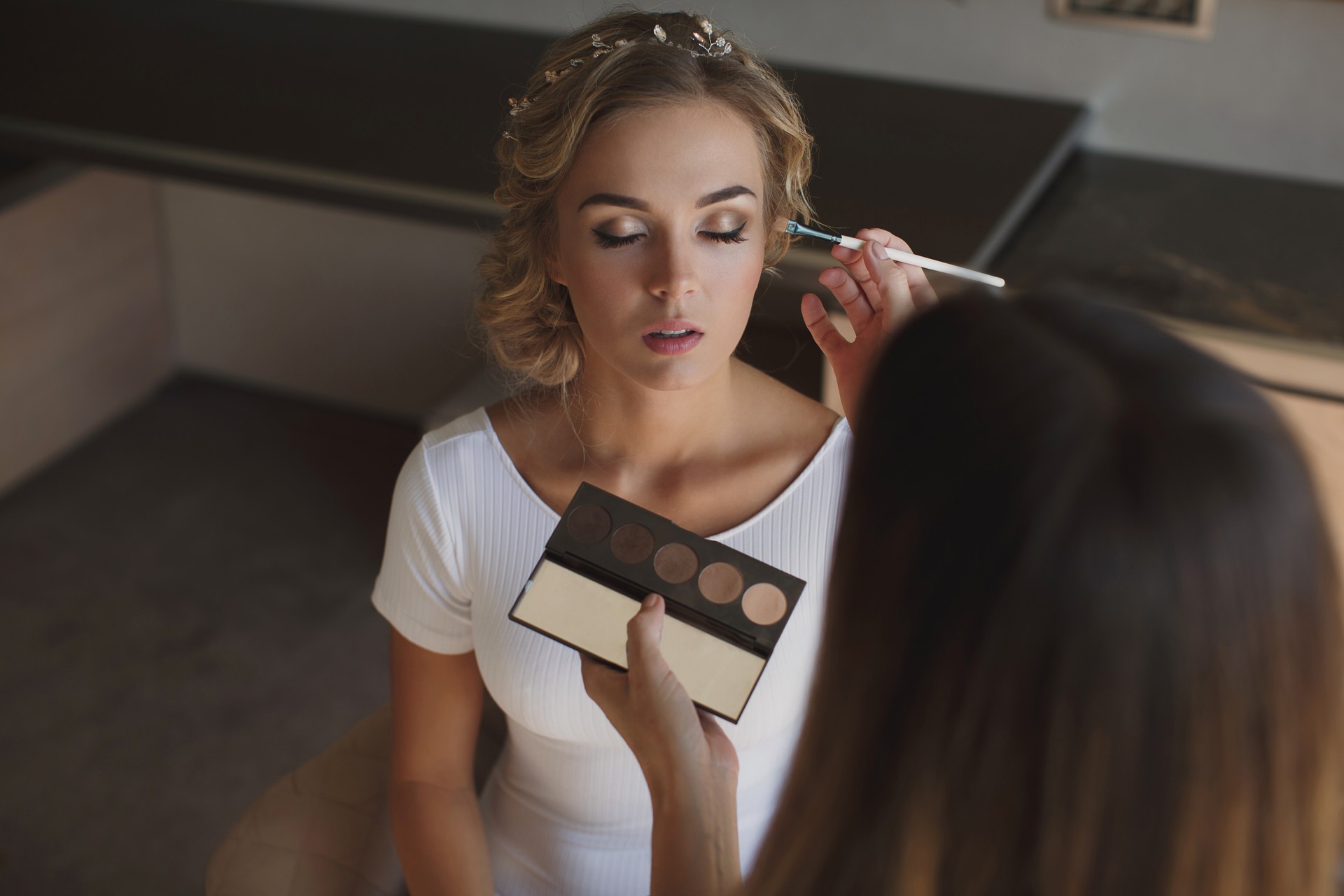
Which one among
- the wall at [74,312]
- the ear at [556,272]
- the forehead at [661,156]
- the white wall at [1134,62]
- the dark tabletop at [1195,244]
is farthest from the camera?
the wall at [74,312]

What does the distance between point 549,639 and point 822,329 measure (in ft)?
1.35

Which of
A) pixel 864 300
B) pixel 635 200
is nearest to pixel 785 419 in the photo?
pixel 864 300

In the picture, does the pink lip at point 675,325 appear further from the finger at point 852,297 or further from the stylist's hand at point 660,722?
the stylist's hand at point 660,722

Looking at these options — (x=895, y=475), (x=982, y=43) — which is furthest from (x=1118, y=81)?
(x=895, y=475)

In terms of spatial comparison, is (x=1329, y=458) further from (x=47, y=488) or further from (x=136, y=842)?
(x=47, y=488)

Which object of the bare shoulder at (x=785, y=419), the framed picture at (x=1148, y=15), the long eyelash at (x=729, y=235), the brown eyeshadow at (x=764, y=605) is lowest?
the brown eyeshadow at (x=764, y=605)

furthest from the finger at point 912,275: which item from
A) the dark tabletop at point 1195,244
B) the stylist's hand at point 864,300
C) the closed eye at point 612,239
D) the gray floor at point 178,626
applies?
the gray floor at point 178,626

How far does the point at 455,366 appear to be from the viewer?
9.94 ft

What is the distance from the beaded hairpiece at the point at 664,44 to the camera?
108 cm

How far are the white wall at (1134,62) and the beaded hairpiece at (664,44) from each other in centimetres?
119

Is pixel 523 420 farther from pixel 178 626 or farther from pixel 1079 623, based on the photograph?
pixel 178 626

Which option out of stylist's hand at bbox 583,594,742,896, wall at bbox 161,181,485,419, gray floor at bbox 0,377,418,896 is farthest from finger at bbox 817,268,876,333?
wall at bbox 161,181,485,419

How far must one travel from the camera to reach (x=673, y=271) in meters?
1.05

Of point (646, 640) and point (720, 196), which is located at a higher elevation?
point (720, 196)
